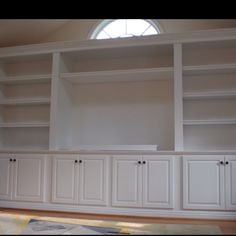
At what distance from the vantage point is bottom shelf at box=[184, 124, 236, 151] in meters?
3.89

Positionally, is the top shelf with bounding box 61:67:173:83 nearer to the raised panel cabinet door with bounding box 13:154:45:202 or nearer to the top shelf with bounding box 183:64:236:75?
the top shelf with bounding box 183:64:236:75

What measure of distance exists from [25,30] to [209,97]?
113 inches

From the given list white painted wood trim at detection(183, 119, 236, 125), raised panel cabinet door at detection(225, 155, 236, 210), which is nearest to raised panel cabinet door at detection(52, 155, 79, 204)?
white painted wood trim at detection(183, 119, 236, 125)

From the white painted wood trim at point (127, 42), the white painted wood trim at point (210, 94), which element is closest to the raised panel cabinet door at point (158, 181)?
the white painted wood trim at point (210, 94)

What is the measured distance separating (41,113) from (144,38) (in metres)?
1.94

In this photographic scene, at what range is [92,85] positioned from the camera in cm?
446

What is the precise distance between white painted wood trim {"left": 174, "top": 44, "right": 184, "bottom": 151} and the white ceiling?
6.42 ft

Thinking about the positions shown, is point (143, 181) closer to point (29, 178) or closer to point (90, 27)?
point (29, 178)

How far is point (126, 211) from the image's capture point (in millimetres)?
3607

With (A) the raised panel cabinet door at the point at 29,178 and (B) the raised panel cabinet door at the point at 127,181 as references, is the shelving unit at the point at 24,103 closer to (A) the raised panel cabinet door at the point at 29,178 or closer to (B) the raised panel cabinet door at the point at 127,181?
(A) the raised panel cabinet door at the point at 29,178

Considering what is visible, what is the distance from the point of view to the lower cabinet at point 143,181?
3.52m

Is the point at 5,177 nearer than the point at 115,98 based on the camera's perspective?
Yes

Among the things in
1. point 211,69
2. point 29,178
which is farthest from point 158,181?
point 29,178
